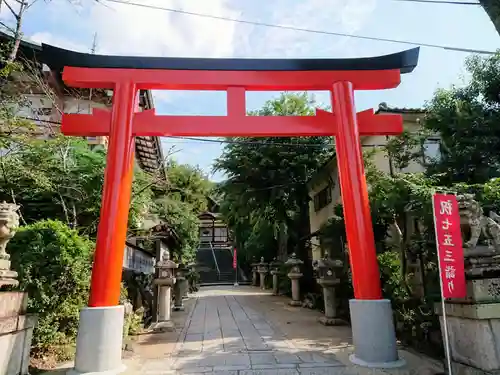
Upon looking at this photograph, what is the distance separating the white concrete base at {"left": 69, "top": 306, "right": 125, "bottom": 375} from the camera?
502 cm

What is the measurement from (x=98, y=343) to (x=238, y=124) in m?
4.30

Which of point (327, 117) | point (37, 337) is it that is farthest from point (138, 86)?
point (37, 337)

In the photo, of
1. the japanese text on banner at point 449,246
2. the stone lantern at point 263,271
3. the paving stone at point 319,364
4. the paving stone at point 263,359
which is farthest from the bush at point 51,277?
the stone lantern at point 263,271

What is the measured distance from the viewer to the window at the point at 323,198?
17922 mm

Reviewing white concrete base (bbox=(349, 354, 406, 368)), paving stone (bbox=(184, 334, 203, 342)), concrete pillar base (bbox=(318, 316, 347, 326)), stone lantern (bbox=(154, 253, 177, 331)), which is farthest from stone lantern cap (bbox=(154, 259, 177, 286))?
white concrete base (bbox=(349, 354, 406, 368))

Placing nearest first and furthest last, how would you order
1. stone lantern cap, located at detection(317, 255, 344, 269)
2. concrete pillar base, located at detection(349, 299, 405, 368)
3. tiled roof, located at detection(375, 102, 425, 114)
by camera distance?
1. concrete pillar base, located at detection(349, 299, 405, 368)
2. stone lantern cap, located at detection(317, 255, 344, 269)
3. tiled roof, located at detection(375, 102, 425, 114)

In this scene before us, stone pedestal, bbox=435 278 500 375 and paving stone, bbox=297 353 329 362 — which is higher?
stone pedestal, bbox=435 278 500 375

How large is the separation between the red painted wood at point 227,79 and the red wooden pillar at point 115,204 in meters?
0.27

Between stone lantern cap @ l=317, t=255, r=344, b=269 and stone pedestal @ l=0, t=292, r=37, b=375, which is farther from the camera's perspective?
stone lantern cap @ l=317, t=255, r=344, b=269

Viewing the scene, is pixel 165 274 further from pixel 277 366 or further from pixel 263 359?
pixel 277 366

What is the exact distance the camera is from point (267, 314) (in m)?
11.8

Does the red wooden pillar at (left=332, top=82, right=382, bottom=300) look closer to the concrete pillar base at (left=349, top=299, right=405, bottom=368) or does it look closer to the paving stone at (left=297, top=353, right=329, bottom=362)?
the concrete pillar base at (left=349, top=299, right=405, bottom=368)

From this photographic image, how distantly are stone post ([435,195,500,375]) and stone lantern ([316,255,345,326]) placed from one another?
4976 millimetres

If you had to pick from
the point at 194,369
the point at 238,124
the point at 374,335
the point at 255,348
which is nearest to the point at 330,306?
the point at 255,348
